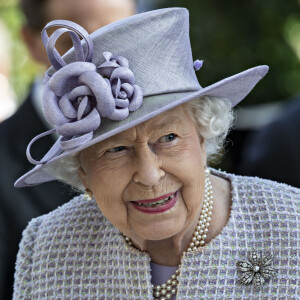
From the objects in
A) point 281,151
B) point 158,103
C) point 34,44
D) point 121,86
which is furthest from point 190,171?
point 281,151

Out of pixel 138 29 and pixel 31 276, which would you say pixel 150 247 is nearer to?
pixel 31 276

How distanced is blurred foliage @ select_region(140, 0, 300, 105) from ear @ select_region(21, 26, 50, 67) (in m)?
3.24

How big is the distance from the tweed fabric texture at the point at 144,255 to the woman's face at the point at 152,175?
0.68ft

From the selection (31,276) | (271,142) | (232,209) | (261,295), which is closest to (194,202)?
(232,209)

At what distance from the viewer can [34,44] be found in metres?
4.02

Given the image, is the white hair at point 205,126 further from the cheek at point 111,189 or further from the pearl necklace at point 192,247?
the pearl necklace at point 192,247

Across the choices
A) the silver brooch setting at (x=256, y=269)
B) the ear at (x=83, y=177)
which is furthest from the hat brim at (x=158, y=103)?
the silver brooch setting at (x=256, y=269)

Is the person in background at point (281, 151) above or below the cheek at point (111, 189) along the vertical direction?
below

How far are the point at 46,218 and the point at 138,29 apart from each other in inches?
38.7

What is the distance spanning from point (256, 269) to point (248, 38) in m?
5.13

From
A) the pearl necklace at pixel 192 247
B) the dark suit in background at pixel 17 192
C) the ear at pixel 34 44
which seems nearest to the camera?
the pearl necklace at pixel 192 247

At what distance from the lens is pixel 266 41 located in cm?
719

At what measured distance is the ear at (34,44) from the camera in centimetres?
395

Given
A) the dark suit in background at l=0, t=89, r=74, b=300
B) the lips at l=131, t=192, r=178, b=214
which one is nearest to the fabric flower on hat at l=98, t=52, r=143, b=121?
the lips at l=131, t=192, r=178, b=214
